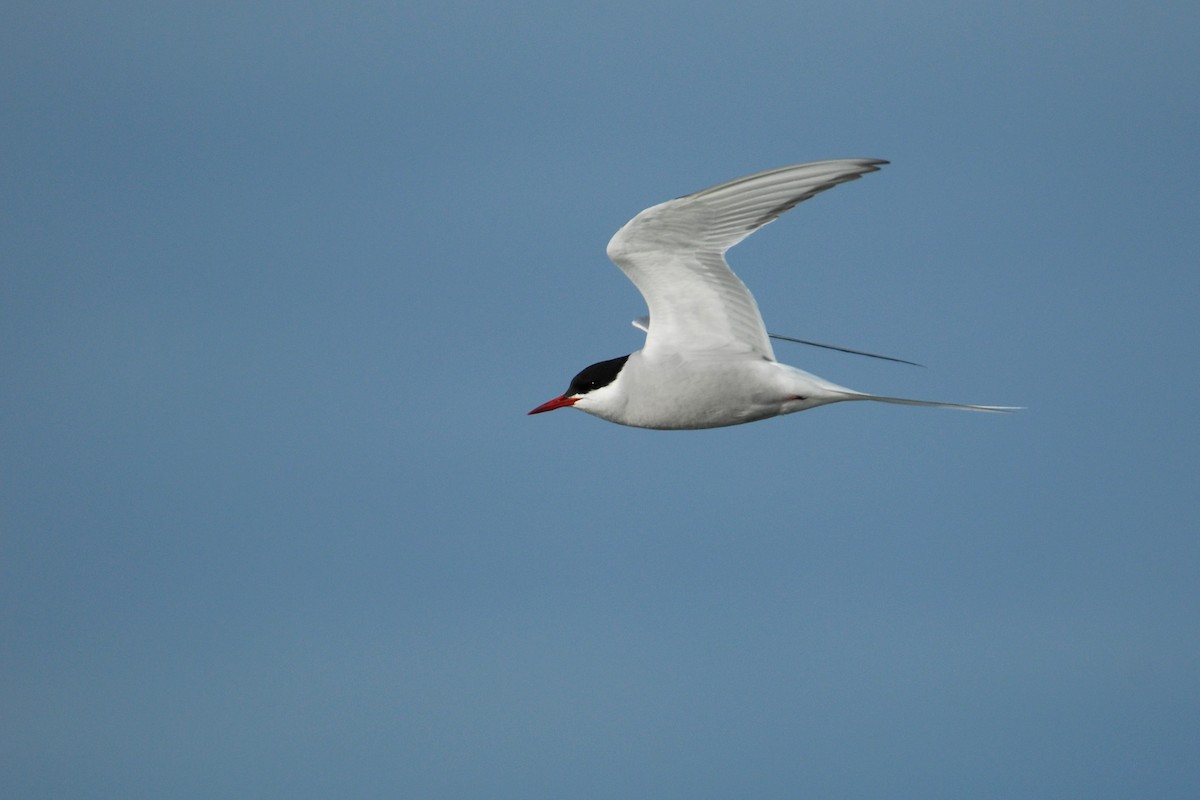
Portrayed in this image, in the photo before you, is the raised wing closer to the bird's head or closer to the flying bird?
the flying bird

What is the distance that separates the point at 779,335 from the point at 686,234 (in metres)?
1.50

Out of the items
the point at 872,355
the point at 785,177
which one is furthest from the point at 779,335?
the point at 785,177

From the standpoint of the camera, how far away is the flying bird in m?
7.54

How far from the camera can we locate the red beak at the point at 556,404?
8531mm

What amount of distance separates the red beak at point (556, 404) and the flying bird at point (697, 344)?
30 centimetres

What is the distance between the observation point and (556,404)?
8.59 meters

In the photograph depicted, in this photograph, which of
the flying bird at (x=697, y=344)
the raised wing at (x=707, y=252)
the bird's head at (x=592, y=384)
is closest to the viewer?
the raised wing at (x=707, y=252)

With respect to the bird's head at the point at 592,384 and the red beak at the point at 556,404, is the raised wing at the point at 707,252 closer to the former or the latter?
the bird's head at the point at 592,384

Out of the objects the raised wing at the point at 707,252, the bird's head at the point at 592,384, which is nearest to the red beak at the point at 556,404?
the bird's head at the point at 592,384

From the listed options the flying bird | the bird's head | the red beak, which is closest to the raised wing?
the flying bird

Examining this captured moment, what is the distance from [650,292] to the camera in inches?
313

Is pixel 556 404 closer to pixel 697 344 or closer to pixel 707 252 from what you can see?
pixel 697 344

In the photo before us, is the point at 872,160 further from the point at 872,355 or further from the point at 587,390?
the point at 587,390

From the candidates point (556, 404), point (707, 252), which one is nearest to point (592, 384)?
point (556, 404)
